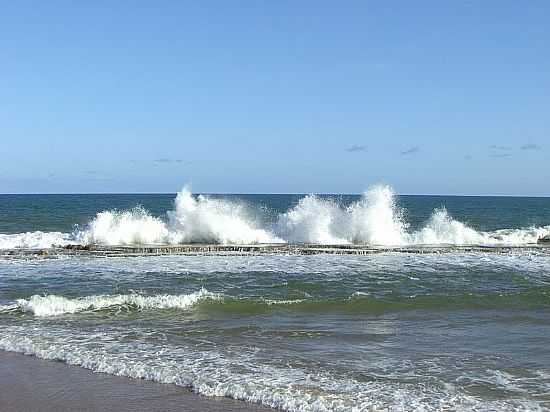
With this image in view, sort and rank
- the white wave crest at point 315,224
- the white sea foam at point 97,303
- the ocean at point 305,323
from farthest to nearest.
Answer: the white wave crest at point 315,224 < the white sea foam at point 97,303 < the ocean at point 305,323

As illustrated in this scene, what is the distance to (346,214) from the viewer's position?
104ft

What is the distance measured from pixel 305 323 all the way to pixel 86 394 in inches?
207

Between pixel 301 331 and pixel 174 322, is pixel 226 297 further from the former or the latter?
pixel 301 331

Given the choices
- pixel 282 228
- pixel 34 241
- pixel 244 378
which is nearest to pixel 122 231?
pixel 34 241

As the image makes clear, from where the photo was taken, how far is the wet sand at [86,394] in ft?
24.8

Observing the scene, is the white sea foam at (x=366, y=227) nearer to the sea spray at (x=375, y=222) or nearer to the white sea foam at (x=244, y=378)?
the sea spray at (x=375, y=222)

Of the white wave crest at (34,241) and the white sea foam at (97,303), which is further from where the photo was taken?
the white wave crest at (34,241)

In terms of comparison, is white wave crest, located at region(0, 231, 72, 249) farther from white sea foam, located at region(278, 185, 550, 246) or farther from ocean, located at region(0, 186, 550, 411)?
white sea foam, located at region(278, 185, 550, 246)

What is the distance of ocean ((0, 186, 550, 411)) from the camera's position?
834cm

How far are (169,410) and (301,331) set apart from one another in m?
4.44

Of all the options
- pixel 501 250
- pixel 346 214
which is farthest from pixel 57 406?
pixel 346 214

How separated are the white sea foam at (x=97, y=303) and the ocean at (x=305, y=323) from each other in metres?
0.04

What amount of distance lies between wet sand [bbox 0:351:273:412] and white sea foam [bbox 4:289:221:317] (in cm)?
419

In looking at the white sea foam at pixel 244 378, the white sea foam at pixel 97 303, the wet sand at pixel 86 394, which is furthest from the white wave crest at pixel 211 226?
the wet sand at pixel 86 394
